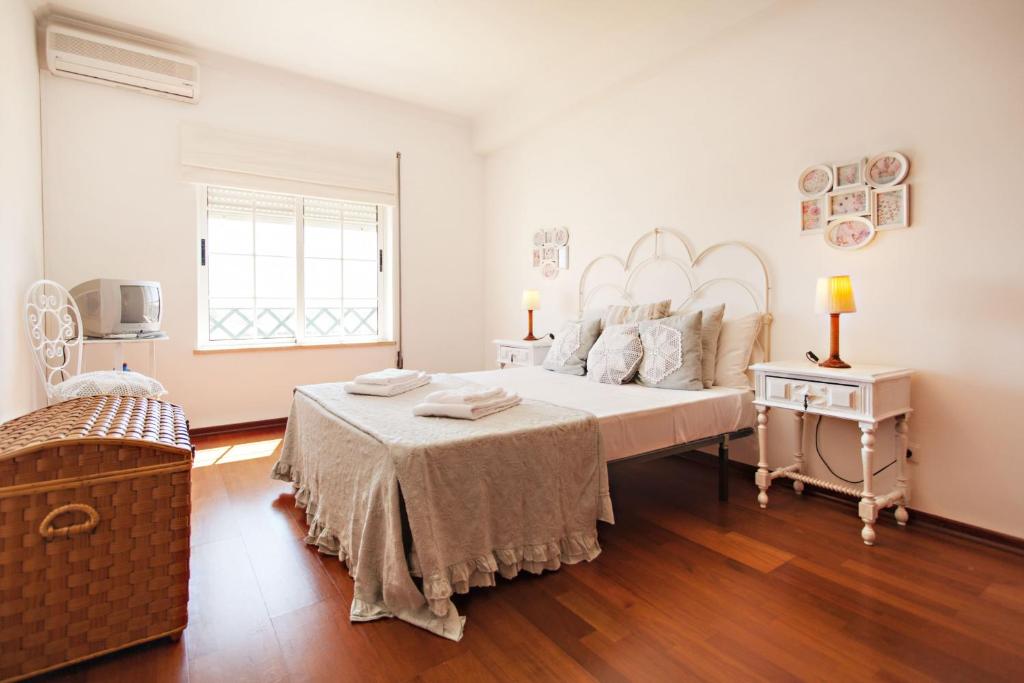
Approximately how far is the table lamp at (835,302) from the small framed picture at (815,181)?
544 mm

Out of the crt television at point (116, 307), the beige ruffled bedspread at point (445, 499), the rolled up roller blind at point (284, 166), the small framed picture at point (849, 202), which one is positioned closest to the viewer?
the beige ruffled bedspread at point (445, 499)

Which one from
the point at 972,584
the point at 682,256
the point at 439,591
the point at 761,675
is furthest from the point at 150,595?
the point at 682,256

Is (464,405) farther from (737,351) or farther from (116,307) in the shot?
(116,307)

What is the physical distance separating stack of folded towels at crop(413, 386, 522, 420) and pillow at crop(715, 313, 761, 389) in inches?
54.5

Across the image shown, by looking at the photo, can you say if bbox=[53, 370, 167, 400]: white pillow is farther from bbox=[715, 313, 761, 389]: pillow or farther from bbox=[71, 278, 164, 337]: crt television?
bbox=[715, 313, 761, 389]: pillow

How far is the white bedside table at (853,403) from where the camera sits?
83.7 inches

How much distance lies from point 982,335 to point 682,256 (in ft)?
5.12

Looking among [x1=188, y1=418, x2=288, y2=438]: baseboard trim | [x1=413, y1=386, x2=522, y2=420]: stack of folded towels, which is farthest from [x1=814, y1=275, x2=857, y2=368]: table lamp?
[x1=188, y1=418, x2=288, y2=438]: baseboard trim

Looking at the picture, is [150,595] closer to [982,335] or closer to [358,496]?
[358,496]

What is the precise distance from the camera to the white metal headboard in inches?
115

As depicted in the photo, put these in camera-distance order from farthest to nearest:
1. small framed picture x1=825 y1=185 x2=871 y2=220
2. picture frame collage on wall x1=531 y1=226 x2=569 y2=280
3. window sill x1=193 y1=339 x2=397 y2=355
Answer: picture frame collage on wall x1=531 y1=226 x2=569 y2=280 → window sill x1=193 y1=339 x2=397 y2=355 → small framed picture x1=825 y1=185 x2=871 y2=220

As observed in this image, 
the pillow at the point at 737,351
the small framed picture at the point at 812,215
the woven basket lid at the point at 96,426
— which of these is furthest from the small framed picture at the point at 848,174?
the woven basket lid at the point at 96,426

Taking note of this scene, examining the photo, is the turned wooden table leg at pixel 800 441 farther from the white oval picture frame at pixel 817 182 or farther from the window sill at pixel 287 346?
the window sill at pixel 287 346

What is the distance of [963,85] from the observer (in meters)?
2.18
